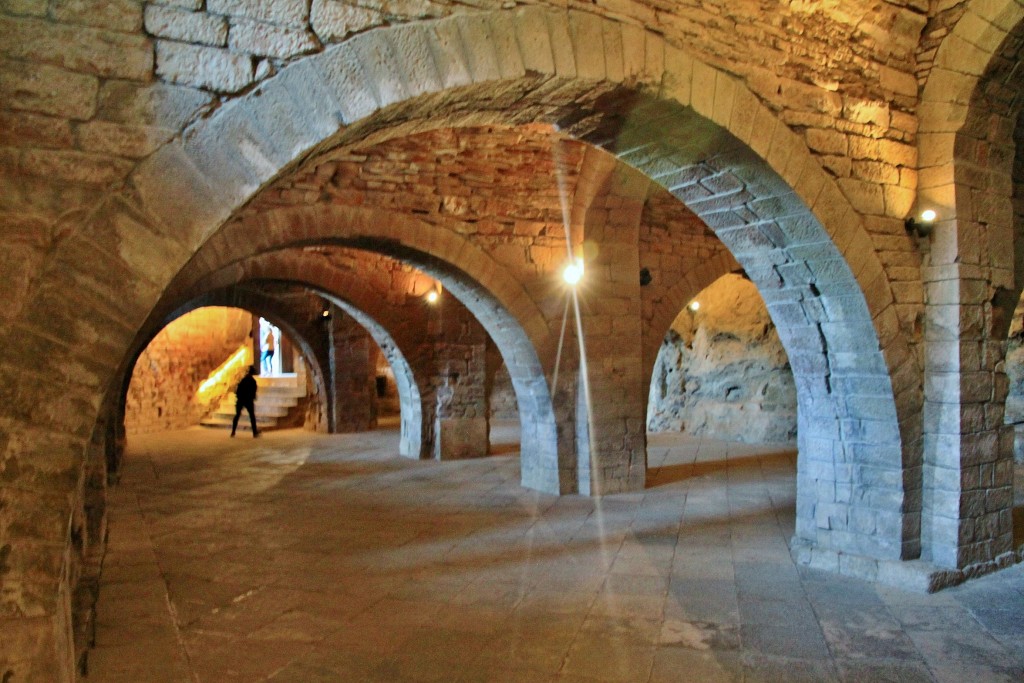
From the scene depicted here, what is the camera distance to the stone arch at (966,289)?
158 inches

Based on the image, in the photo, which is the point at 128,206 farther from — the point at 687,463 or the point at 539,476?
the point at 687,463

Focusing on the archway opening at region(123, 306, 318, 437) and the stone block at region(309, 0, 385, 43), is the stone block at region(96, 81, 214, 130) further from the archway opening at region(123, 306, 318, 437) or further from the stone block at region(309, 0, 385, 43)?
the archway opening at region(123, 306, 318, 437)

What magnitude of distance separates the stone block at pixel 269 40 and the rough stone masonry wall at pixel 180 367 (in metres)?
12.1

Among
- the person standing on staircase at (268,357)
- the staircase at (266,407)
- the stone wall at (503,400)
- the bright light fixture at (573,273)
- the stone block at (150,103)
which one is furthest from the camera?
the person standing on staircase at (268,357)

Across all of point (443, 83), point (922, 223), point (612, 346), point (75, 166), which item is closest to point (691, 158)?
point (922, 223)

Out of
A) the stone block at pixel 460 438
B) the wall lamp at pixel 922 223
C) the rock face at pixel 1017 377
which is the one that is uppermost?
the wall lamp at pixel 922 223

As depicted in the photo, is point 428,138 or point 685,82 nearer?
point 685,82

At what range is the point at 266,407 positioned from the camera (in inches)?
554

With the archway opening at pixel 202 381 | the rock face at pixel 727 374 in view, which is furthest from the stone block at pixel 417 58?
Result: the archway opening at pixel 202 381

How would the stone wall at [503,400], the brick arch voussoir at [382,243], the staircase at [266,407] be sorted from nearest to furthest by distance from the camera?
the brick arch voussoir at [382,243] → the staircase at [266,407] → the stone wall at [503,400]

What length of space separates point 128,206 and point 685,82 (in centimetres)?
237

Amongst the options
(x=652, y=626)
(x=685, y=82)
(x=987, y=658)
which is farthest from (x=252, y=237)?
(x=987, y=658)

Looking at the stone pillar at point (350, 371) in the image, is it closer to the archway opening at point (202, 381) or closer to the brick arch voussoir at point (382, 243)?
the archway opening at point (202, 381)

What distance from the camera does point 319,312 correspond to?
490 inches
